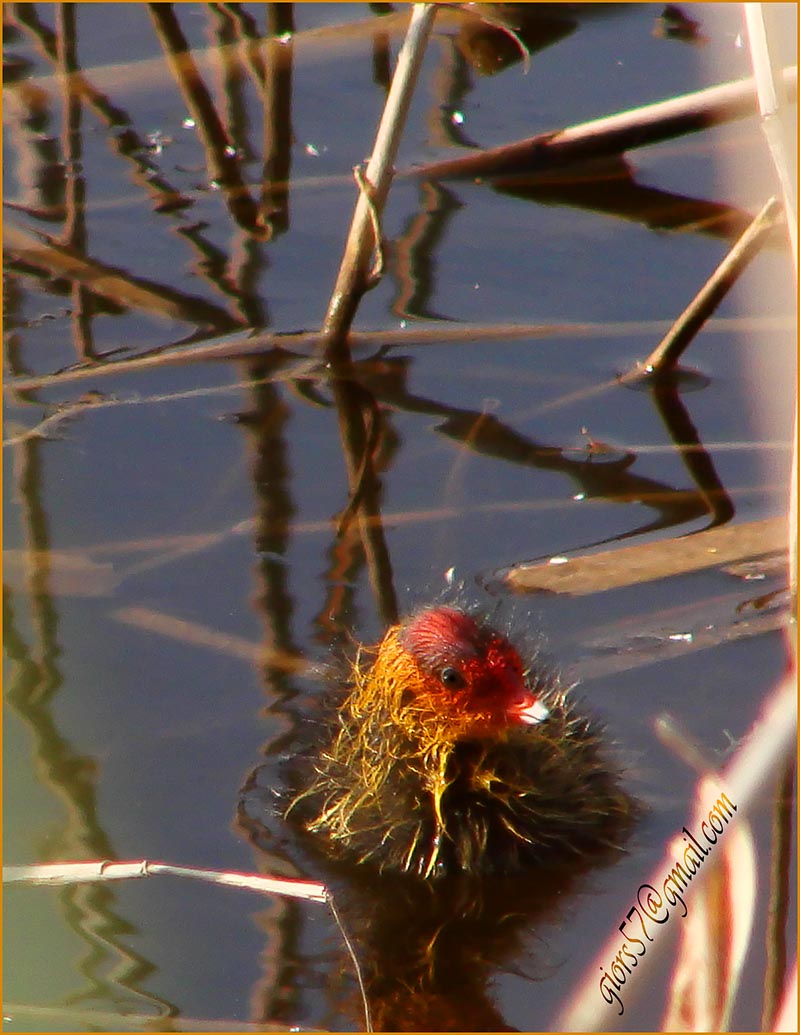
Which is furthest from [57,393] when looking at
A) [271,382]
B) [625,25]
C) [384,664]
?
[625,25]

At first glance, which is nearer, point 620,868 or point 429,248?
point 620,868

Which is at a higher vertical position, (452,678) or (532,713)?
(452,678)

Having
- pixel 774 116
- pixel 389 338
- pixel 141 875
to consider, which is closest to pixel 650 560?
pixel 389 338

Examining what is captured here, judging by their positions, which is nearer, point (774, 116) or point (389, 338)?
point (774, 116)

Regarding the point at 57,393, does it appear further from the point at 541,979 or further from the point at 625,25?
the point at 625,25

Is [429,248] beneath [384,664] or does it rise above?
above

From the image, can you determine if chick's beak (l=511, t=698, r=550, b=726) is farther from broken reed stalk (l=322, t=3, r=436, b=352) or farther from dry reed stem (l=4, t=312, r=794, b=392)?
dry reed stem (l=4, t=312, r=794, b=392)

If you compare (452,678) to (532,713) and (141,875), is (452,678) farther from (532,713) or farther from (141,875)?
(141,875)
